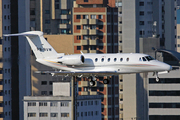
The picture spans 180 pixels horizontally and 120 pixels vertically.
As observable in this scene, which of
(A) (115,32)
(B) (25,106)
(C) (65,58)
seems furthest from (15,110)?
(C) (65,58)

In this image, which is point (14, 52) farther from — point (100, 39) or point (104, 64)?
point (104, 64)

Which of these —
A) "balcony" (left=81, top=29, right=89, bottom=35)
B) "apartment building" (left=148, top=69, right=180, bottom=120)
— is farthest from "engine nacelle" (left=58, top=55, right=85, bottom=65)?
"balcony" (left=81, top=29, right=89, bottom=35)

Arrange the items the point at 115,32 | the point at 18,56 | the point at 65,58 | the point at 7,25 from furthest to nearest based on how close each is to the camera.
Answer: the point at 115,32
the point at 7,25
the point at 18,56
the point at 65,58

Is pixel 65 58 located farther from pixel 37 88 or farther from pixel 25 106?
pixel 37 88

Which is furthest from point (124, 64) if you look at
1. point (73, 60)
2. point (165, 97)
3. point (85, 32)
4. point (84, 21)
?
point (85, 32)

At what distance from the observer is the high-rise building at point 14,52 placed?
538 feet

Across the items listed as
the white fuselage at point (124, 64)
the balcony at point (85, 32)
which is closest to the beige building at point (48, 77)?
the balcony at point (85, 32)

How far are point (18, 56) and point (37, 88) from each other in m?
42.3

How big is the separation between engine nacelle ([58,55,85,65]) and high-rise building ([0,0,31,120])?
69641 millimetres

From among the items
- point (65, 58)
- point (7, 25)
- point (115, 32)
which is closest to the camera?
point (65, 58)

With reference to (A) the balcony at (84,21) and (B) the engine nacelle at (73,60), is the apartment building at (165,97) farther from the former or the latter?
(B) the engine nacelle at (73,60)

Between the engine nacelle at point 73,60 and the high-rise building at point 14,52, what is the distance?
6964 cm

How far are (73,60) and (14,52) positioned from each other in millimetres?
73171

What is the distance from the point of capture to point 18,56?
15212 cm
